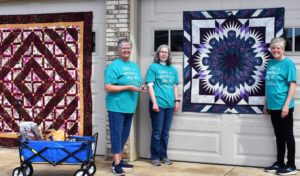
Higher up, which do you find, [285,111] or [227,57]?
[227,57]

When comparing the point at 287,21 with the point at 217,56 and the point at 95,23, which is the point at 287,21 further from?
the point at 95,23

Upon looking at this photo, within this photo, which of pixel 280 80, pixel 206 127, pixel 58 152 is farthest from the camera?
pixel 206 127

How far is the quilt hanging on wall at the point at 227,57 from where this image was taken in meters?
6.97

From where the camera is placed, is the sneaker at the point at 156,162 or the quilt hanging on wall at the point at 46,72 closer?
the sneaker at the point at 156,162

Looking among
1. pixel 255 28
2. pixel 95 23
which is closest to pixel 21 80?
pixel 95 23

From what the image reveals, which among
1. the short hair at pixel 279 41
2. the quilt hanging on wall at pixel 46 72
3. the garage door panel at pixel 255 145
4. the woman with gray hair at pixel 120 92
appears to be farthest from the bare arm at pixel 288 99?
the quilt hanging on wall at pixel 46 72

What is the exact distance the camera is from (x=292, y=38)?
683 centimetres

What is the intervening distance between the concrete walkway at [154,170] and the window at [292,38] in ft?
5.37

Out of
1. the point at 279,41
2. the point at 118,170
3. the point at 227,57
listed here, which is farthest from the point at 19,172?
the point at 279,41

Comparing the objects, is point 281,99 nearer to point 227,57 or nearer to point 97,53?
point 227,57

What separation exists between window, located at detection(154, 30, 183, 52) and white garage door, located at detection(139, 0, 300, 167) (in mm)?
58

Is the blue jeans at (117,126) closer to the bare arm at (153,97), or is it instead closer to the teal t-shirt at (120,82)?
the teal t-shirt at (120,82)

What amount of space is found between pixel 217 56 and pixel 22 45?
3132mm

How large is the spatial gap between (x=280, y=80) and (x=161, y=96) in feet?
5.24
